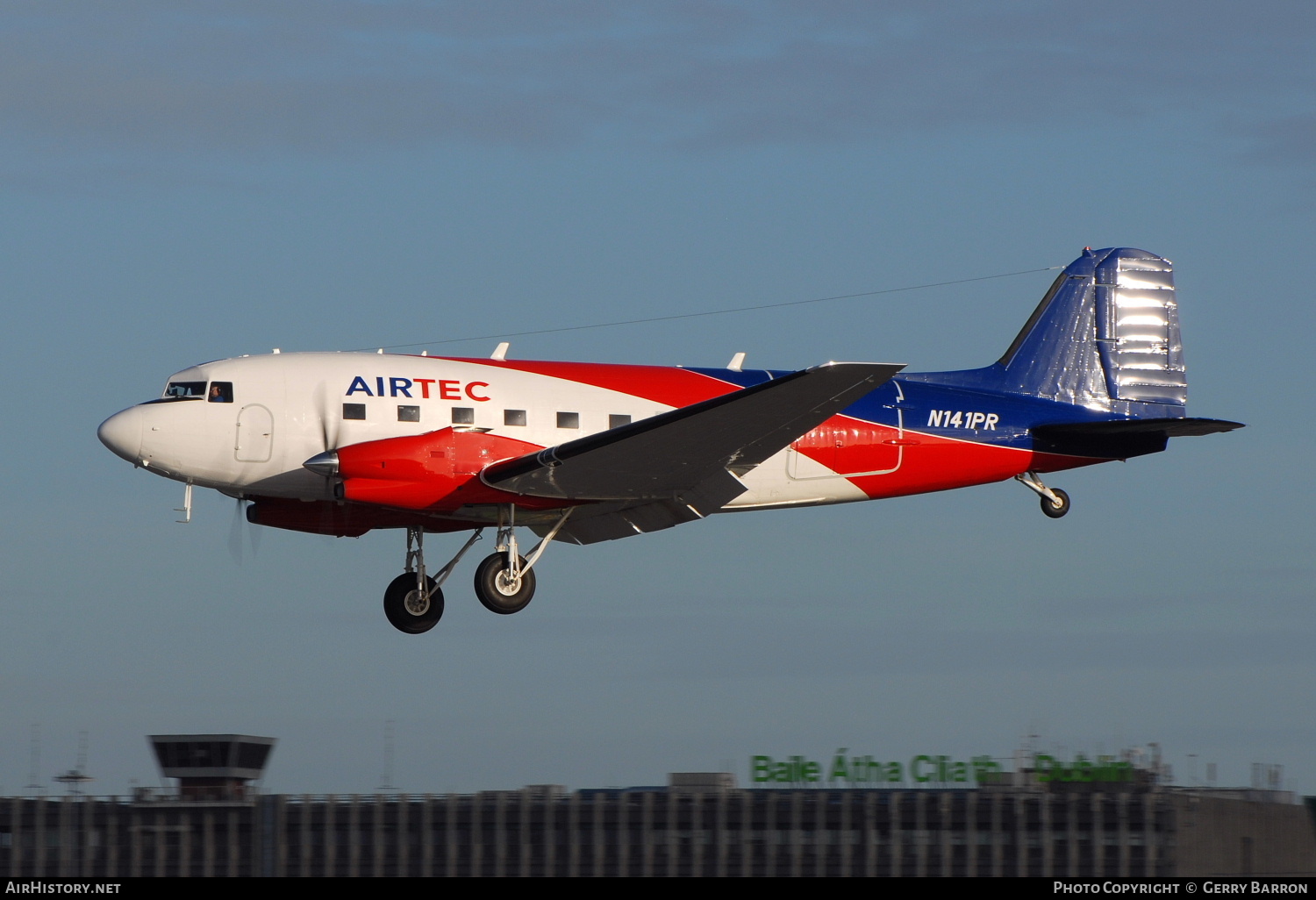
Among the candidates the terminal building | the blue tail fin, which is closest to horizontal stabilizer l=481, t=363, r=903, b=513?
the blue tail fin

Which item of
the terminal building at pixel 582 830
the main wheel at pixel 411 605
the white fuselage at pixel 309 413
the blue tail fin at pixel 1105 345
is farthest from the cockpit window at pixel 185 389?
the terminal building at pixel 582 830

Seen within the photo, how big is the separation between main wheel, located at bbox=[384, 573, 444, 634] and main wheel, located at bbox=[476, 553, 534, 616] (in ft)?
6.36

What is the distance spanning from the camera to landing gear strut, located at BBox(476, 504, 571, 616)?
963 inches

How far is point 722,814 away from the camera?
6812 centimetres

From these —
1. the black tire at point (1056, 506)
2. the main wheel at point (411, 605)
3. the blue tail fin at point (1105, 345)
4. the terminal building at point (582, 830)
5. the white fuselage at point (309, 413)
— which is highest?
the blue tail fin at point (1105, 345)

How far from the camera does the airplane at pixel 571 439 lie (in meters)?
23.2

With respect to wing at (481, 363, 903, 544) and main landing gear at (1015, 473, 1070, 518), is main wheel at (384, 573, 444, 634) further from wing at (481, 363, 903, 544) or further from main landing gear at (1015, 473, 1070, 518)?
main landing gear at (1015, 473, 1070, 518)

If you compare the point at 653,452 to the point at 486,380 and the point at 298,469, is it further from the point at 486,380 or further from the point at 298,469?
the point at 298,469

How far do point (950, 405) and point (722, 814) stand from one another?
4423 centimetres

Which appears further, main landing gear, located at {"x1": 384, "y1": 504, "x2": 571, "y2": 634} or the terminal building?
the terminal building

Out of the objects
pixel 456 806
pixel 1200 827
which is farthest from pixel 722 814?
pixel 1200 827

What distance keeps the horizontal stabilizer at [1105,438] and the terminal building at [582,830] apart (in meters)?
42.0

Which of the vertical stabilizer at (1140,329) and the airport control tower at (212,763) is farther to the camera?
the airport control tower at (212,763)

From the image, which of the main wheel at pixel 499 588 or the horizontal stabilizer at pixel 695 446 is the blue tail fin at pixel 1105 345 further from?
the main wheel at pixel 499 588
